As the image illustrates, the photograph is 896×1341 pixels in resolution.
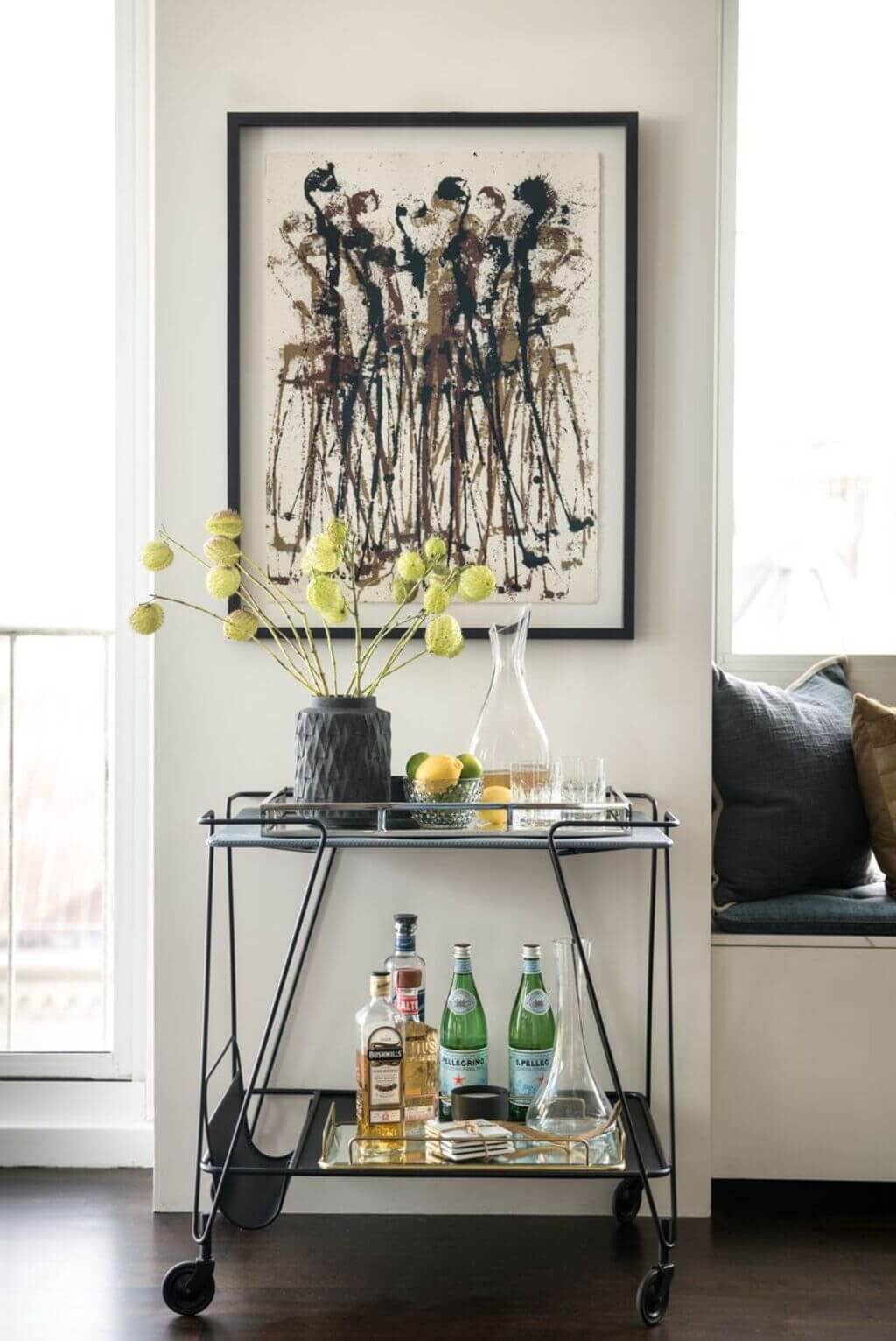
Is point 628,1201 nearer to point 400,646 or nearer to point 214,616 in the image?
point 400,646

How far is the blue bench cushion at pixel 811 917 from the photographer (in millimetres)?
2111

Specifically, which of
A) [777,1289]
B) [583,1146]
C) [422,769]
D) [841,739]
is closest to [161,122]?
[422,769]

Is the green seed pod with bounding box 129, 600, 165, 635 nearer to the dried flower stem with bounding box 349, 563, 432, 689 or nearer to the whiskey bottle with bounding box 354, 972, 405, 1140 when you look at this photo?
the dried flower stem with bounding box 349, 563, 432, 689

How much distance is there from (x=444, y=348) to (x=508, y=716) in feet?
2.09

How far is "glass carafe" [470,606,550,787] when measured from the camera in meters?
1.95

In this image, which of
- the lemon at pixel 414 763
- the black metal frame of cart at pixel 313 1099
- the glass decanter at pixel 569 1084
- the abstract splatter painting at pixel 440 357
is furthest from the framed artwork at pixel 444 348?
the glass decanter at pixel 569 1084

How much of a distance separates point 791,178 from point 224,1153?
6.89ft

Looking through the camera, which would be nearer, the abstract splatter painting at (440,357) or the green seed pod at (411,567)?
the green seed pod at (411,567)

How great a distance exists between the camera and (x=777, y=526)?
253cm

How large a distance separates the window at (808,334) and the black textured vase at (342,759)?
935 millimetres

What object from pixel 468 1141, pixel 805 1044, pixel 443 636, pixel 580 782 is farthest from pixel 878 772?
pixel 468 1141

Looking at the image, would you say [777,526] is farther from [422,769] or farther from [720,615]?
[422,769]

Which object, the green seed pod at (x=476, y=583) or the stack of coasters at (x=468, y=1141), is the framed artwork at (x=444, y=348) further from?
the stack of coasters at (x=468, y=1141)

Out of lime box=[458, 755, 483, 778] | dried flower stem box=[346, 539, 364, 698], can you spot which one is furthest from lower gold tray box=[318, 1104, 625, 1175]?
dried flower stem box=[346, 539, 364, 698]
